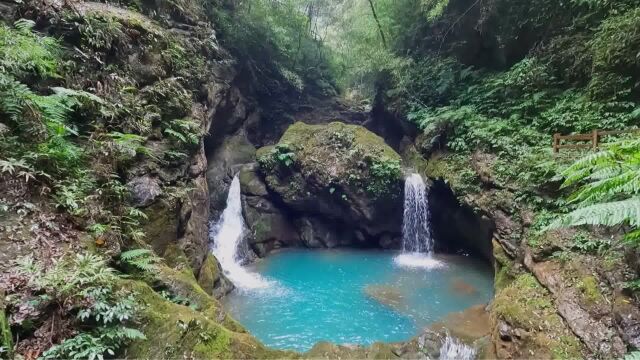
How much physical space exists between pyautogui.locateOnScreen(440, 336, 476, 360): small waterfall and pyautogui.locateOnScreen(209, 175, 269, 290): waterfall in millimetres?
5647

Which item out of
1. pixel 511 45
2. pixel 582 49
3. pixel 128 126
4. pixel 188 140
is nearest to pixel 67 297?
pixel 128 126

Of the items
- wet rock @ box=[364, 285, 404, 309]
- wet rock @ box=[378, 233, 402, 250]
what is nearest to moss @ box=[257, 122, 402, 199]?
wet rock @ box=[378, 233, 402, 250]

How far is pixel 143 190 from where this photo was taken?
6.52m

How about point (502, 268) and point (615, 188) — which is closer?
point (615, 188)

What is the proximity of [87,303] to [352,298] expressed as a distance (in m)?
6.96

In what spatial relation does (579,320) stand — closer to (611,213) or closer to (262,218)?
(611,213)

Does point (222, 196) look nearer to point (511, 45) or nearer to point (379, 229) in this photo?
point (379, 229)

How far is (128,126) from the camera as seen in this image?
6.91 metres

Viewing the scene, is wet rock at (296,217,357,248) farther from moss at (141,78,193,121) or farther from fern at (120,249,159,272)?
fern at (120,249,159,272)

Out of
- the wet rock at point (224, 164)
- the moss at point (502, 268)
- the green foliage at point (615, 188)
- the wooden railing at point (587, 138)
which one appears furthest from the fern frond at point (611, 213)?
the wet rock at point (224, 164)

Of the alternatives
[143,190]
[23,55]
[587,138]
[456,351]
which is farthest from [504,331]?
[23,55]

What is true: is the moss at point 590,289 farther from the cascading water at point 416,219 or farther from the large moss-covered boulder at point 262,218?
the large moss-covered boulder at point 262,218

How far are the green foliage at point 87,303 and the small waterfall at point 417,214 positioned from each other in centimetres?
1144

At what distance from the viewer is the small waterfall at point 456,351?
6.17 meters
